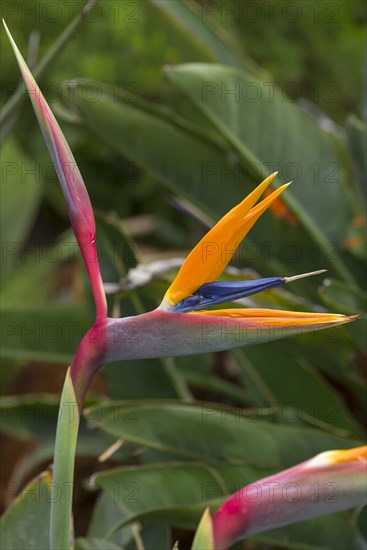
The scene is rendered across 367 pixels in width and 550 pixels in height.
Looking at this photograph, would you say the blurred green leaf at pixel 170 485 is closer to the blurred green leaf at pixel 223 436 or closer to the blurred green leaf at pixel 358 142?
the blurred green leaf at pixel 223 436

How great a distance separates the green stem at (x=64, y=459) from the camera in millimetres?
458

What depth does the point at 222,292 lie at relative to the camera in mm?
428

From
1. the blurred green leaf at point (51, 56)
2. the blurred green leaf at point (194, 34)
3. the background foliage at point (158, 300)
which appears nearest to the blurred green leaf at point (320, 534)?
the background foliage at point (158, 300)

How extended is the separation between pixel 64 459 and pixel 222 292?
0.48 ft

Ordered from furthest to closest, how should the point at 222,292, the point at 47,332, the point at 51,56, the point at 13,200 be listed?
the point at 13,200 → the point at 47,332 → the point at 51,56 → the point at 222,292

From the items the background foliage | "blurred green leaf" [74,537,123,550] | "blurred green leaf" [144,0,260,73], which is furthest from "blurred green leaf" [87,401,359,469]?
"blurred green leaf" [144,0,260,73]

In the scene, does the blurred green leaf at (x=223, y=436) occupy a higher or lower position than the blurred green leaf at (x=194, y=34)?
lower

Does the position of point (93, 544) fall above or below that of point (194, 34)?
below

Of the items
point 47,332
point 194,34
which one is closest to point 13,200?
point 47,332

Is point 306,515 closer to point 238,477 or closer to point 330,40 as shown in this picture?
point 238,477

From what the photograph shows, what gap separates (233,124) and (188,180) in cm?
11

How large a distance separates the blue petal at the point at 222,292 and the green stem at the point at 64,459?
0.09 metres

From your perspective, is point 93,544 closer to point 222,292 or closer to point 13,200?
point 222,292

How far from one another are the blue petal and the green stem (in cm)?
9
